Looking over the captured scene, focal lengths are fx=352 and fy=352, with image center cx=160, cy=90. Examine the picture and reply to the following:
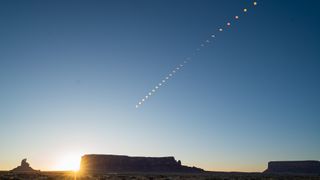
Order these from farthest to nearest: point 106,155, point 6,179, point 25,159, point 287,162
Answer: point 287,162 → point 106,155 → point 25,159 → point 6,179

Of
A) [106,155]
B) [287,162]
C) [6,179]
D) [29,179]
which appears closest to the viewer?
[6,179]

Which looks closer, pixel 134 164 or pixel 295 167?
pixel 134 164

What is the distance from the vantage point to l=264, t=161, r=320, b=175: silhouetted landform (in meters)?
156

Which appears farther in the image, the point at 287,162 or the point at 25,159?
the point at 287,162

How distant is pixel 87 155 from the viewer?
15838cm

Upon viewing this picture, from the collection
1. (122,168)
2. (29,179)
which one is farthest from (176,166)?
(29,179)

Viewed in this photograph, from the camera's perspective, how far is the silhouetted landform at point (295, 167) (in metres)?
156

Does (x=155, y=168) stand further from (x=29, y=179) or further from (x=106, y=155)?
(x=29, y=179)

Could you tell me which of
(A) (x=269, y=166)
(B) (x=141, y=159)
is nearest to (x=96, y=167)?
(B) (x=141, y=159)

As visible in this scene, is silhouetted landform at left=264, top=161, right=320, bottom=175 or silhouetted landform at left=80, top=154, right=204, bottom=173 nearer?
silhouetted landform at left=80, top=154, right=204, bottom=173

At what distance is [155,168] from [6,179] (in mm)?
109660

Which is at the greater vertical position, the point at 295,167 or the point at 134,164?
the point at 295,167

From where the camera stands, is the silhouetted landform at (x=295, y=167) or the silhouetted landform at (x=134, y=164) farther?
the silhouetted landform at (x=295, y=167)

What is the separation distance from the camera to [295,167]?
16212 cm
